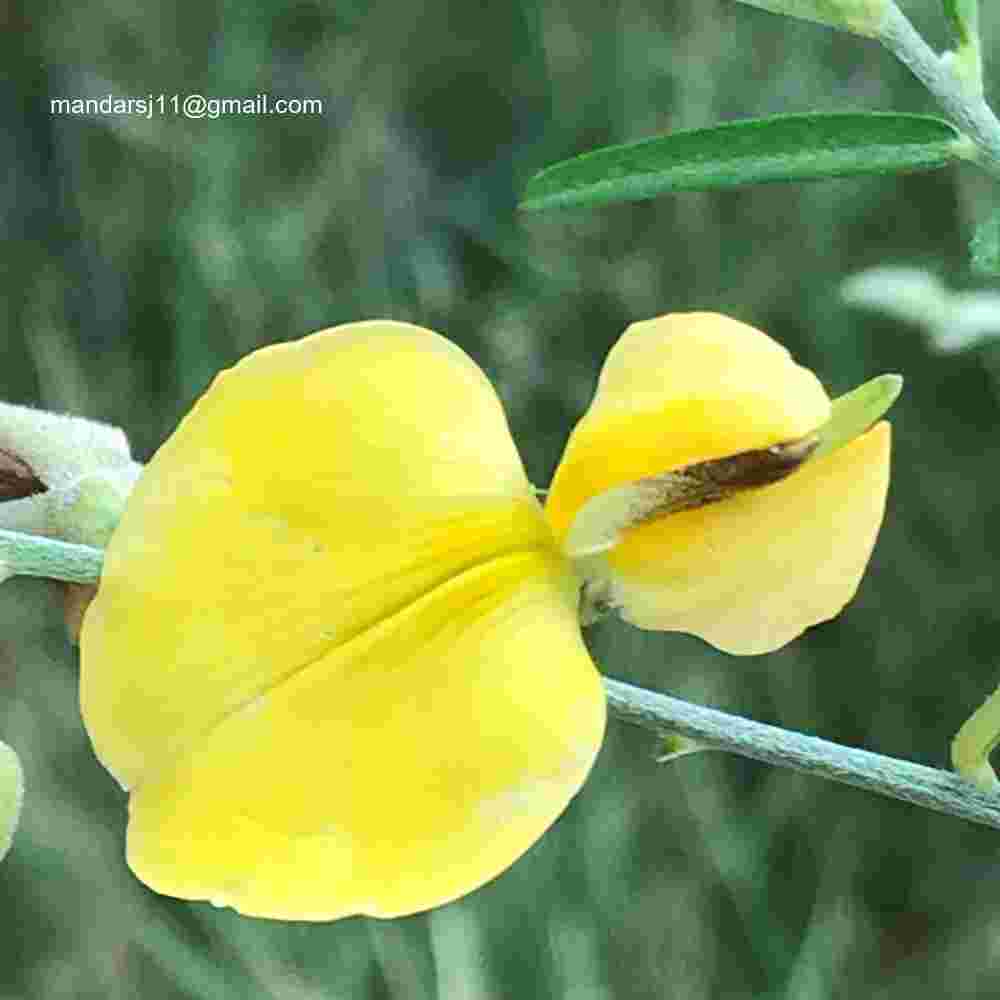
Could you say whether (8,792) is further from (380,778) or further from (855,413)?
(855,413)

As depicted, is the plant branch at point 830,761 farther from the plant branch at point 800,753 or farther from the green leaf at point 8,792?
the green leaf at point 8,792

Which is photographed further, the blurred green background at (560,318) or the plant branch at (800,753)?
the blurred green background at (560,318)

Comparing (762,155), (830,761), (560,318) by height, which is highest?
(762,155)

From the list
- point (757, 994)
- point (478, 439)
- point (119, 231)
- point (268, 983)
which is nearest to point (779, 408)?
point (478, 439)

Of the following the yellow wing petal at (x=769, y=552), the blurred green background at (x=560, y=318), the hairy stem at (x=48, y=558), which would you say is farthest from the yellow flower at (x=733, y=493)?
the blurred green background at (x=560, y=318)

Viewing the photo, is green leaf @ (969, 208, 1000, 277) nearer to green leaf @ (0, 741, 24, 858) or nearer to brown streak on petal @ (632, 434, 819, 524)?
brown streak on petal @ (632, 434, 819, 524)

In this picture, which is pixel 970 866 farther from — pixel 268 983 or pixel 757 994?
pixel 268 983

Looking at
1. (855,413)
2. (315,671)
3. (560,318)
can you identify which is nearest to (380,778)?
(315,671)
